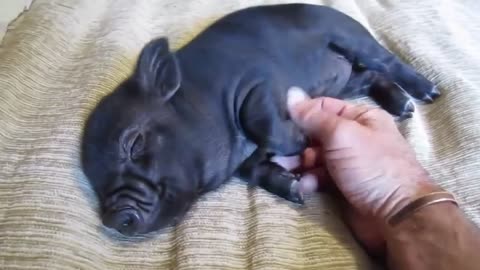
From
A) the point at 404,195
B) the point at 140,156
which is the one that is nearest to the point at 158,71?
the point at 140,156

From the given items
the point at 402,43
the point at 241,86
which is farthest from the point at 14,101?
the point at 402,43

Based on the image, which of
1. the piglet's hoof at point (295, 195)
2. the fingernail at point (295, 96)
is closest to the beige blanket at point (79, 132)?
the piglet's hoof at point (295, 195)

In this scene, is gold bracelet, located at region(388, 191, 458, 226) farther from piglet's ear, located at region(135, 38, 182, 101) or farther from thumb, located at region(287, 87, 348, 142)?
piglet's ear, located at region(135, 38, 182, 101)

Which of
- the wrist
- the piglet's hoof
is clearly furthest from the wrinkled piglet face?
the wrist

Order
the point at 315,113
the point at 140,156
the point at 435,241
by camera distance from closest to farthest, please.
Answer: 1. the point at 435,241
2. the point at 140,156
3. the point at 315,113

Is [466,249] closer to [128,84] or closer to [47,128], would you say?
[128,84]

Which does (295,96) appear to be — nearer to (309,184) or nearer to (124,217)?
(309,184)
